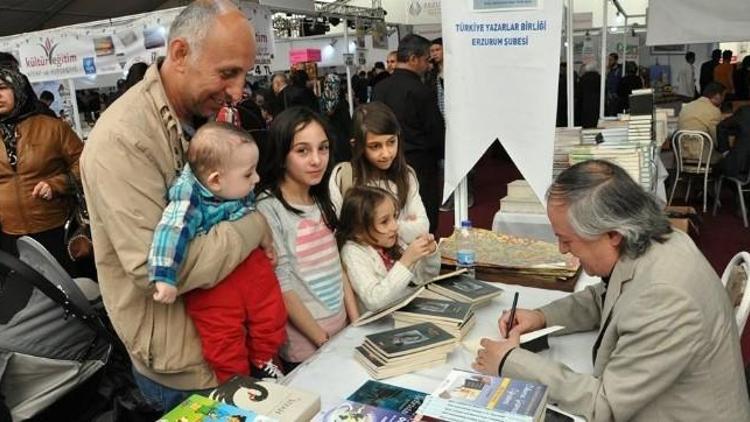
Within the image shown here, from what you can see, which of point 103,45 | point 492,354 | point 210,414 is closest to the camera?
point 210,414

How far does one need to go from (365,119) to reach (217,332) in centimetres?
127

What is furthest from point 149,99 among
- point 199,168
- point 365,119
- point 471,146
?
point 471,146

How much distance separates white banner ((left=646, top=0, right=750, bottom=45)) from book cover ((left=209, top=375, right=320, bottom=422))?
5.13m

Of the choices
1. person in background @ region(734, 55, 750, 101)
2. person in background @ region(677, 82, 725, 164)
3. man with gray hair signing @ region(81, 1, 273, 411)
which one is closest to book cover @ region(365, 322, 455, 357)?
man with gray hair signing @ region(81, 1, 273, 411)

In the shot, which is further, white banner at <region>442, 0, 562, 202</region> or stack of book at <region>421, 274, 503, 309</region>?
white banner at <region>442, 0, 562, 202</region>

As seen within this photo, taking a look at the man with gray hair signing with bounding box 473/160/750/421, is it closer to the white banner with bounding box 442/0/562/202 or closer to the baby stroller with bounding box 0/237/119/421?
the white banner with bounding box 442/0/562/202

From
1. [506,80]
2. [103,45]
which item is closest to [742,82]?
[506,80]

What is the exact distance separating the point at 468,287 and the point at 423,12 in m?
9.97

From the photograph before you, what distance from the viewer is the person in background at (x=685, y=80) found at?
12.6m

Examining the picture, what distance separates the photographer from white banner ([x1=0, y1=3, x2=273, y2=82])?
6.12 meters

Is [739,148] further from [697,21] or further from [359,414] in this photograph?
[359,414]

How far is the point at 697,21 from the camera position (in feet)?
16.6

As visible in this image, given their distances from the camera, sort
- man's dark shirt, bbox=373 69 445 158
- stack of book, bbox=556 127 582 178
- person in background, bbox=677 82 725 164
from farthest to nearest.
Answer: person in background, bbox=677 82 725 164
man's dark shirt, bbox=373 69 445 158
stack of book, bbox=556 127 582 178

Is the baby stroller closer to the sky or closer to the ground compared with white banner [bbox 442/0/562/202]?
closer to the ground
